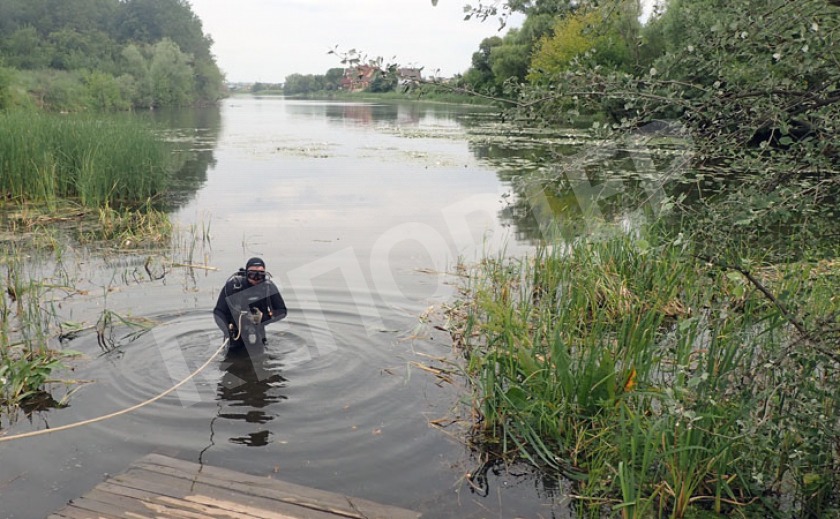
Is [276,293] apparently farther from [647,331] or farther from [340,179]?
[340,179]

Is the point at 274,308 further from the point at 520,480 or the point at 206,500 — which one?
the point at 520,480

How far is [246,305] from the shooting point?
7293 mm

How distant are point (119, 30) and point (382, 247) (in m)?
130

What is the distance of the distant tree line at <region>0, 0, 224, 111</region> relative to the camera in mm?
52625

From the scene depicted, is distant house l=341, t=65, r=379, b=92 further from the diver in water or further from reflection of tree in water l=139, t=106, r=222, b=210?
reflection of tree in water l=139, t=106, r=222, b=210

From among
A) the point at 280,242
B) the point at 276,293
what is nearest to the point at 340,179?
the point at 280,242

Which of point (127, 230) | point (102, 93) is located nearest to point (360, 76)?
point (127, 230)

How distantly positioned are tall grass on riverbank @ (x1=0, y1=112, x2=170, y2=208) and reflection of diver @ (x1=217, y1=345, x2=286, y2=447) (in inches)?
321

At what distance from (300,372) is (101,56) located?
3954 inches

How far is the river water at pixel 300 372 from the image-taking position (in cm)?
513

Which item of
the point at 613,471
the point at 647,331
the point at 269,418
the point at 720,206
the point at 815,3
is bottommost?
the point at 269,418

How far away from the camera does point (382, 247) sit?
12.9m

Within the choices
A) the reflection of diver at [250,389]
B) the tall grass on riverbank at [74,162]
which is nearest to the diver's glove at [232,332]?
the reflection of diver at [250,389]

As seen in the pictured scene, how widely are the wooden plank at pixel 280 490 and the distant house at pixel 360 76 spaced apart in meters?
2.72
